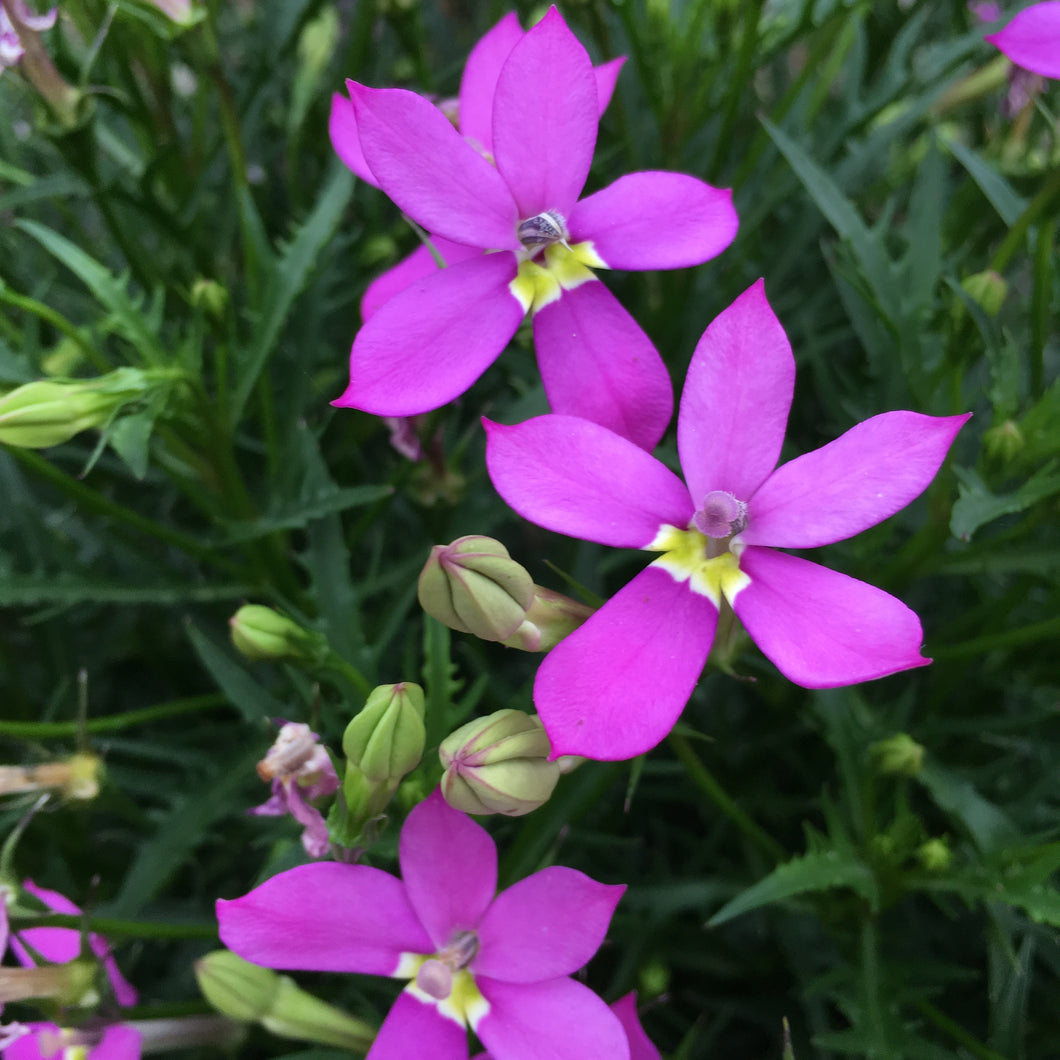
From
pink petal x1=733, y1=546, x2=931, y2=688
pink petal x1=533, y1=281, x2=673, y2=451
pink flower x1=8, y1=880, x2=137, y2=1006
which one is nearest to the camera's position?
pink petal x1=733, y1=546, x2=931, y2=688

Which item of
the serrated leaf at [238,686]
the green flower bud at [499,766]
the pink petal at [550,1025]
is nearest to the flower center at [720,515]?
the green flower bud at [499,766]

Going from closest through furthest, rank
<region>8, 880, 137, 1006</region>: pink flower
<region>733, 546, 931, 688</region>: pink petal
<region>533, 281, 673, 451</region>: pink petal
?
<region>733, 546, 931, 688</region>: pink petal
<region>533, 281, 673, 451</region>: pink petal
<region>8, 880, 137, 1006</region>: pink flower

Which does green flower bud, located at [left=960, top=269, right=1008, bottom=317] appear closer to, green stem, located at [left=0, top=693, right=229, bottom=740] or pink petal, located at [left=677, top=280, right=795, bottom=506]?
pink petal, located at [left=677, top=280, right=795, bottom=506]

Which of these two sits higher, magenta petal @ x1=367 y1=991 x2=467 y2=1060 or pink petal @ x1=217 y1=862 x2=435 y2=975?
pink petal @ x1=217 y1=862 x2=435 y2=975

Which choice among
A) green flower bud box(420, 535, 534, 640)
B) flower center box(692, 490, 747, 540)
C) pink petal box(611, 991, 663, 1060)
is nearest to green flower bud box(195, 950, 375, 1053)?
pink petal box(611, 991, 663, 1060)

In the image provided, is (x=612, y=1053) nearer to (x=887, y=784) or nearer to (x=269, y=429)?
(x=887, y=784)

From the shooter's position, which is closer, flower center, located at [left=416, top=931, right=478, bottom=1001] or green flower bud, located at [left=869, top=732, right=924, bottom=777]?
flower center, located at [left=416, top=931, right=478, bottom=1001]

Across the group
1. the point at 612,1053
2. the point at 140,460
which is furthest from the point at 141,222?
the point at 612,1053

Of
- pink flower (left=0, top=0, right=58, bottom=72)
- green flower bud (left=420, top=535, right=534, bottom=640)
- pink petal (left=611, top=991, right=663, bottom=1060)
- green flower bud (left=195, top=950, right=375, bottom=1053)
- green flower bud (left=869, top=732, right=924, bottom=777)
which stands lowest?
green flower bud (left=869, top=732, right=924, bottom=777)
